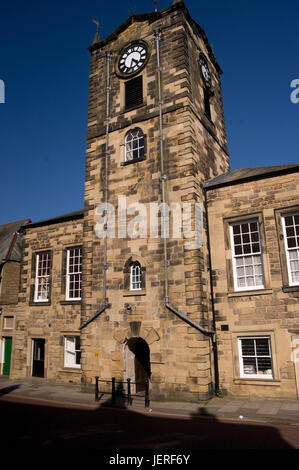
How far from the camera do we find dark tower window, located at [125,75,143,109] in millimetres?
16156

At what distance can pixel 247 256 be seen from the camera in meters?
13.2

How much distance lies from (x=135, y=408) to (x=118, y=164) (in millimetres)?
9814

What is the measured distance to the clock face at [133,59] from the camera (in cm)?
1636

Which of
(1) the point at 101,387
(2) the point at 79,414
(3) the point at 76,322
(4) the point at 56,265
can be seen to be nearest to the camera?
(2) the point at 79,414

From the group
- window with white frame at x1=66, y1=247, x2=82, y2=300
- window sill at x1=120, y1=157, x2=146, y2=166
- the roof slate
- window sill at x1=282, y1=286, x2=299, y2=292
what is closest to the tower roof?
window sill at x1=120, y1=157, x2=146, y2=166

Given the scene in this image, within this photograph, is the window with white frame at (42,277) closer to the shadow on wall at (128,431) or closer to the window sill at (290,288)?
the shadow on wall at (128,431)

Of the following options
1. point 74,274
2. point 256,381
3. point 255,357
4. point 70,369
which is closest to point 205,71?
point 74,274

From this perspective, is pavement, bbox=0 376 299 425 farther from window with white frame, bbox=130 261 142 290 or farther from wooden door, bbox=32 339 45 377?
window with white frame, bbox=130 261 142 290

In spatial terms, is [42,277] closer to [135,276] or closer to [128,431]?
[135,276]

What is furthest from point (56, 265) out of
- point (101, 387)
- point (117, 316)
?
point (101, 387)

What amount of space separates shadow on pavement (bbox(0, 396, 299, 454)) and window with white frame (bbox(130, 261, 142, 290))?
15.3ft

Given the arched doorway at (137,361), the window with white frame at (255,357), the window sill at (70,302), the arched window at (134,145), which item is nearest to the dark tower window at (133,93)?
the arched window at (134,145)
